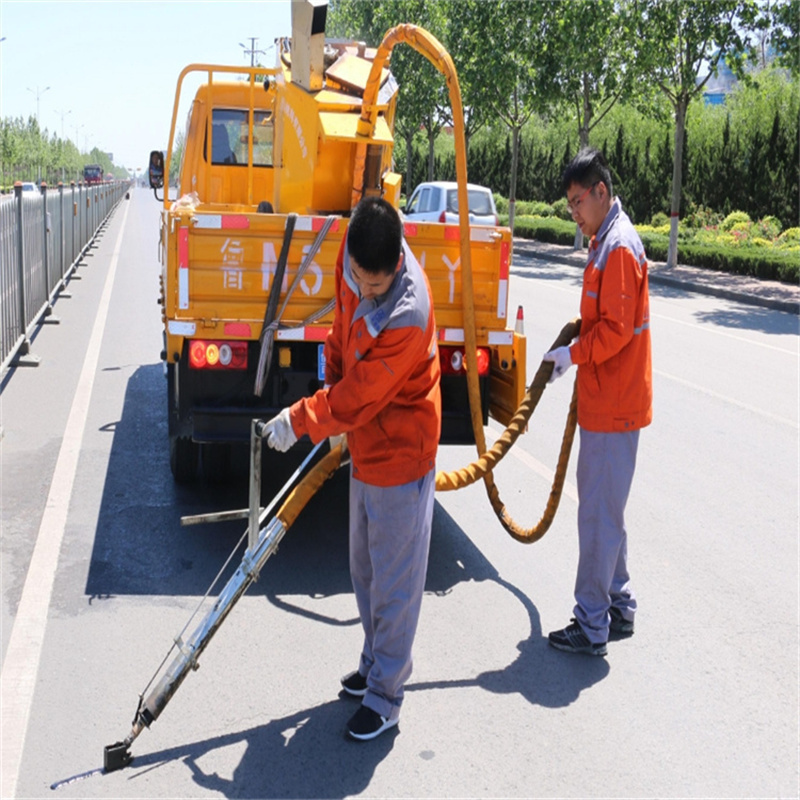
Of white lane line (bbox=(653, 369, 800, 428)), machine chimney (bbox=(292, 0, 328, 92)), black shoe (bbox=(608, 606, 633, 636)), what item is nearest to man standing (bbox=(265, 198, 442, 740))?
black shoe (bbox=(608, 606, 633, 636))

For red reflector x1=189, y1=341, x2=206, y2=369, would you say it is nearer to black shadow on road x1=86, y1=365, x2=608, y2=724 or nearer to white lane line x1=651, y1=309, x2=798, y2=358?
black shadow on road x1=86, y1=365, x2=608, y2=724

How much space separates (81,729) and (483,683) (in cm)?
156

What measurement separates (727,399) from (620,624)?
5.51m

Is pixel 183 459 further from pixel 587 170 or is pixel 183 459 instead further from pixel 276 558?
pixel 587 170

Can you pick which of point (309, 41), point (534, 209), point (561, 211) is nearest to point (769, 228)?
point (561, 211)

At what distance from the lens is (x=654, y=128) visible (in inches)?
1478

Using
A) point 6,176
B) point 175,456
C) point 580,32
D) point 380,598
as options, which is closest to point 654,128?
point 580,32

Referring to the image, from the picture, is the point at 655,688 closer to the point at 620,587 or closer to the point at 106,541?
the point at 620,587

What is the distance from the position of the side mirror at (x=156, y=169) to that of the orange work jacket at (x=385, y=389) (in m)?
6.76

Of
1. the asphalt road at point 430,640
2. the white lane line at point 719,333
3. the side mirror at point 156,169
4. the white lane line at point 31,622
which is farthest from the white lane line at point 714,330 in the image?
the white lane line at point 31,622

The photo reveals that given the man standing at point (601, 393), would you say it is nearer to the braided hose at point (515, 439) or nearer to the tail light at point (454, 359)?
the braided hose at point (515, 439)

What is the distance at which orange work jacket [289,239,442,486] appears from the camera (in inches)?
150

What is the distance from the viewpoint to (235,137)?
953 cm

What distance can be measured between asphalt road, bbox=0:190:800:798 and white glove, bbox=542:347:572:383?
118 centimetres
